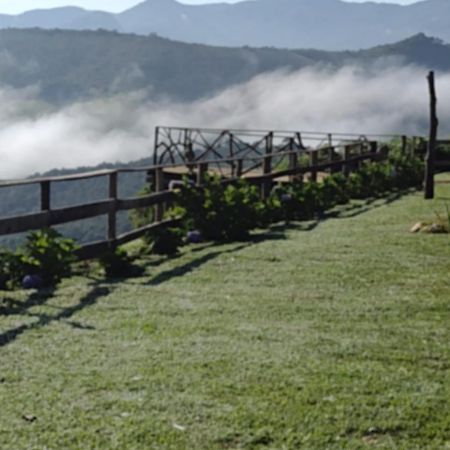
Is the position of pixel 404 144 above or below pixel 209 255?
above

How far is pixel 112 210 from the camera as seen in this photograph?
31.8ft

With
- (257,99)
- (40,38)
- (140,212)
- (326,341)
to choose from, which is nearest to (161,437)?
(326,341)

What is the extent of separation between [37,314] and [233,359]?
1.80 m

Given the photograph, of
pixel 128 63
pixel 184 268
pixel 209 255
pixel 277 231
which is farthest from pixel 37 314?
pixel 128 63

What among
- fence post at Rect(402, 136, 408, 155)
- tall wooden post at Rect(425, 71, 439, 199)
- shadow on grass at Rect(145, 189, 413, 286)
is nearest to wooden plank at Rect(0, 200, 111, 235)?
shadow on grass at Rect(145, 189, 413, 286)

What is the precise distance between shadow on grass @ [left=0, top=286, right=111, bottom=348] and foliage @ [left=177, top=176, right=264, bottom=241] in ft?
12.4

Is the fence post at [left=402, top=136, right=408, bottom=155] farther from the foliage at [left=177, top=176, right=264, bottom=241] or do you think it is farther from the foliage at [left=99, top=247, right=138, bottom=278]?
the foliage at [left=99, top=247, right=138, bottom=278]

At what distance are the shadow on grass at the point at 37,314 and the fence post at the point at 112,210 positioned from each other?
1.64 m

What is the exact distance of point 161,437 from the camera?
4438 millimetres

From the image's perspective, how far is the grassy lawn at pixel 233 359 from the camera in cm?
454

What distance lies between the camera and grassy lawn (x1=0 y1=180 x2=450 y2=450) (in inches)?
179

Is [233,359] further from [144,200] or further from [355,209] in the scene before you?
[355,209]

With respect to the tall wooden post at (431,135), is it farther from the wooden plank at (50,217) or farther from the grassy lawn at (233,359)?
the wooden plank at (50,217)

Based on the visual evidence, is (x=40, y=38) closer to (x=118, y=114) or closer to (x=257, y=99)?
(x=118, y=114)
